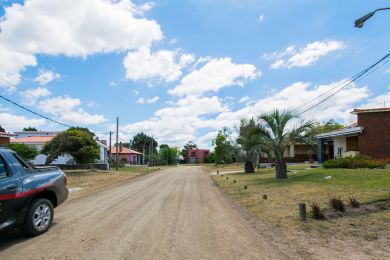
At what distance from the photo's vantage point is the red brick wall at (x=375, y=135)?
25.5 metres

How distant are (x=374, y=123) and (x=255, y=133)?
31.9ft

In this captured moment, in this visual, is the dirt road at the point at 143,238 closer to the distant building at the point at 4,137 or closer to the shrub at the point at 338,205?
the shrub at the point at 338,205

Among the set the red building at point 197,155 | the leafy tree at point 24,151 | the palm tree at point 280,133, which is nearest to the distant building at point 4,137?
the leafy tree at point 24,151

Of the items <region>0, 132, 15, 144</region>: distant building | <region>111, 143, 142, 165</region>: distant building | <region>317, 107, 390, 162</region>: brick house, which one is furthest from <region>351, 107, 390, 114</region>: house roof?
<region>111, 143, 142, 165</region>: distant building

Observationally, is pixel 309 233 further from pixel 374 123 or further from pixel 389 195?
pixel 374 123

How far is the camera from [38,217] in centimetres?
744

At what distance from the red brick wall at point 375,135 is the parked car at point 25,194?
23.7 metres

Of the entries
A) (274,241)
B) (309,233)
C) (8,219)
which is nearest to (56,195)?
(8,219)

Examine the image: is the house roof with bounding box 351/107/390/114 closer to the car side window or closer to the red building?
the car side window

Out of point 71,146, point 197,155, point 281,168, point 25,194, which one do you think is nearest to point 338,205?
point 25,194

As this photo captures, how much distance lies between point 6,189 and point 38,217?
1.10m

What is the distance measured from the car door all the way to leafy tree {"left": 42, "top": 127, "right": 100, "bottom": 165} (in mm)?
30086

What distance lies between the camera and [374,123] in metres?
26.2

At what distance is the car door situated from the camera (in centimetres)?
650
